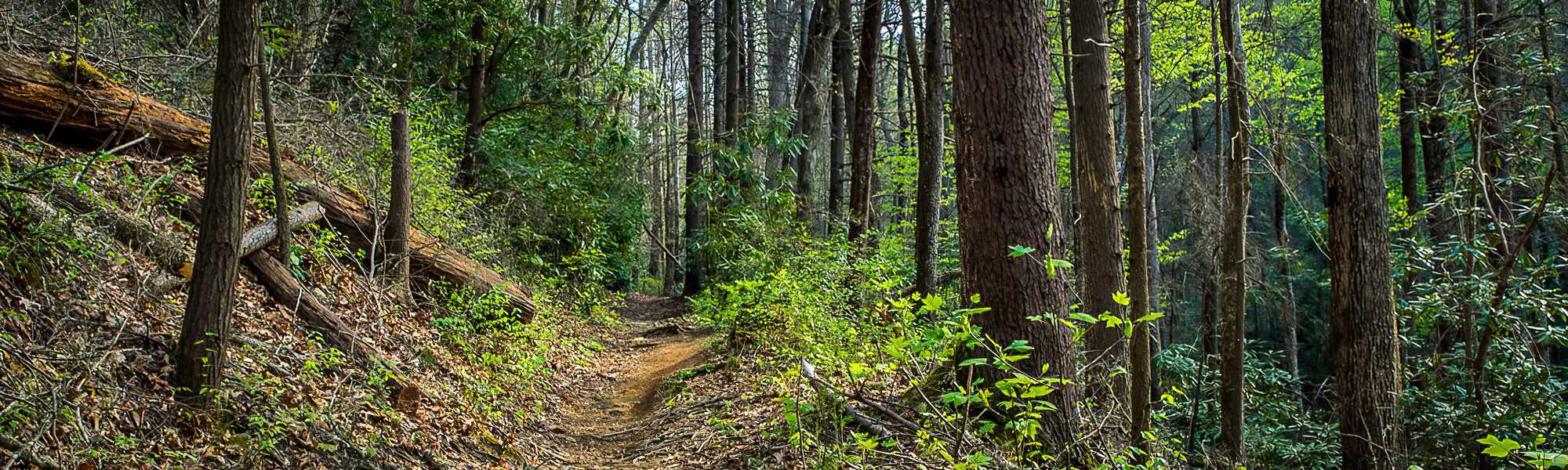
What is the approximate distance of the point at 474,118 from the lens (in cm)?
1366

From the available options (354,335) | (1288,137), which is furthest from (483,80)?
(1288,137)

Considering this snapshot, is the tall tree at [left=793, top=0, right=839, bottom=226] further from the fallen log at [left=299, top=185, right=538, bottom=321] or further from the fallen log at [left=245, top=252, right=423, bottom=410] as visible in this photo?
the fallen log at [left=245, top=252, right=423, bottom=410]

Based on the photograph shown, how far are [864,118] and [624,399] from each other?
6.04 metres

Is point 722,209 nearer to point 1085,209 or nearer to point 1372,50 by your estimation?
point 1085,209

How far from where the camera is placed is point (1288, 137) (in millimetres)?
8180

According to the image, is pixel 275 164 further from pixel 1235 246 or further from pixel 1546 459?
pixel 1235 246

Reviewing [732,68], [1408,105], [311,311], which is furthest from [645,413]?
[1408,105]

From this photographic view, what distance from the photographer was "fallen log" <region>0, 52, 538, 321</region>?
662 cm

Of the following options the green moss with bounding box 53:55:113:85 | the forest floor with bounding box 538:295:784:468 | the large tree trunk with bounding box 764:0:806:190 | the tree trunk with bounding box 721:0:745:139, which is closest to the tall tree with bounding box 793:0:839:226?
the large tree trunk with bounding box 764:0:806:190

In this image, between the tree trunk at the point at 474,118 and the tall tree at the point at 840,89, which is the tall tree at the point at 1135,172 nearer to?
the tall tree at the point at 840,89

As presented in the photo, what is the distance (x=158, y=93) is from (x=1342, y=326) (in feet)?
36.1

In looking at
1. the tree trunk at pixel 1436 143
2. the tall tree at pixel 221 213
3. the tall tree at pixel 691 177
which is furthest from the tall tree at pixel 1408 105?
the tall tree at pixel 221 213

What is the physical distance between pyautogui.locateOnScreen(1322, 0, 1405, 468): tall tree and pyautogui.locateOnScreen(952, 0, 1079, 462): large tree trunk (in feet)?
12.2

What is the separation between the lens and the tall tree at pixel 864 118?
496 inches
